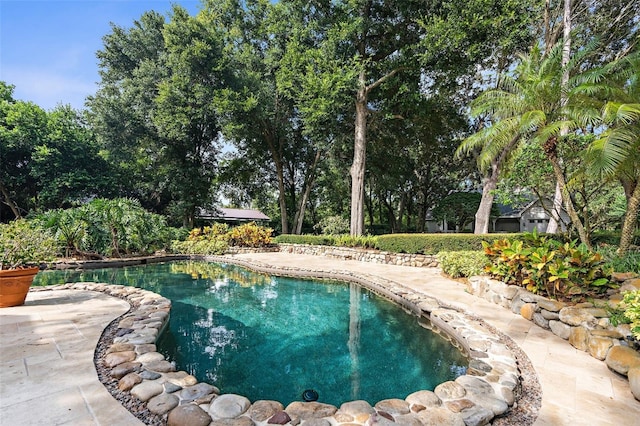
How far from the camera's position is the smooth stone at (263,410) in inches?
89.9

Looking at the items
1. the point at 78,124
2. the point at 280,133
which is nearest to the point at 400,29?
the point at 280,133

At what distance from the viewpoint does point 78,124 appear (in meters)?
20.1

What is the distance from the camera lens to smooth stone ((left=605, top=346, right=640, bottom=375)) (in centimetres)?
294

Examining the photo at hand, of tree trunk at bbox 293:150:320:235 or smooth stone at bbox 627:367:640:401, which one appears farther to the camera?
tree trunk at bbox 293:150:320:235

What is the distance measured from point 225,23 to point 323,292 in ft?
65.2

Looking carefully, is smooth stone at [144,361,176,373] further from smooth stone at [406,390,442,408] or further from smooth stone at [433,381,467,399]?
smooth stone at [433,381,467,399]

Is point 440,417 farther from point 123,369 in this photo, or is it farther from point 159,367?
point 123,369

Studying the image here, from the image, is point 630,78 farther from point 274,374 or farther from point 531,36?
point 274,374

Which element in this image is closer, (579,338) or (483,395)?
(483,395)

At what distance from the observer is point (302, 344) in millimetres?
4480

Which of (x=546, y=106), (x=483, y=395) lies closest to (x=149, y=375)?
(x=483, y=395)

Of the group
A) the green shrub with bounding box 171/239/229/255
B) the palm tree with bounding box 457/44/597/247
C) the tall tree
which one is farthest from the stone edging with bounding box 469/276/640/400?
the tall tree

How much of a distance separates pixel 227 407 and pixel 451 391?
2.00m

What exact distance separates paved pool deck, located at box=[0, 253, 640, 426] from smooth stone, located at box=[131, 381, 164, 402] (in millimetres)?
177
